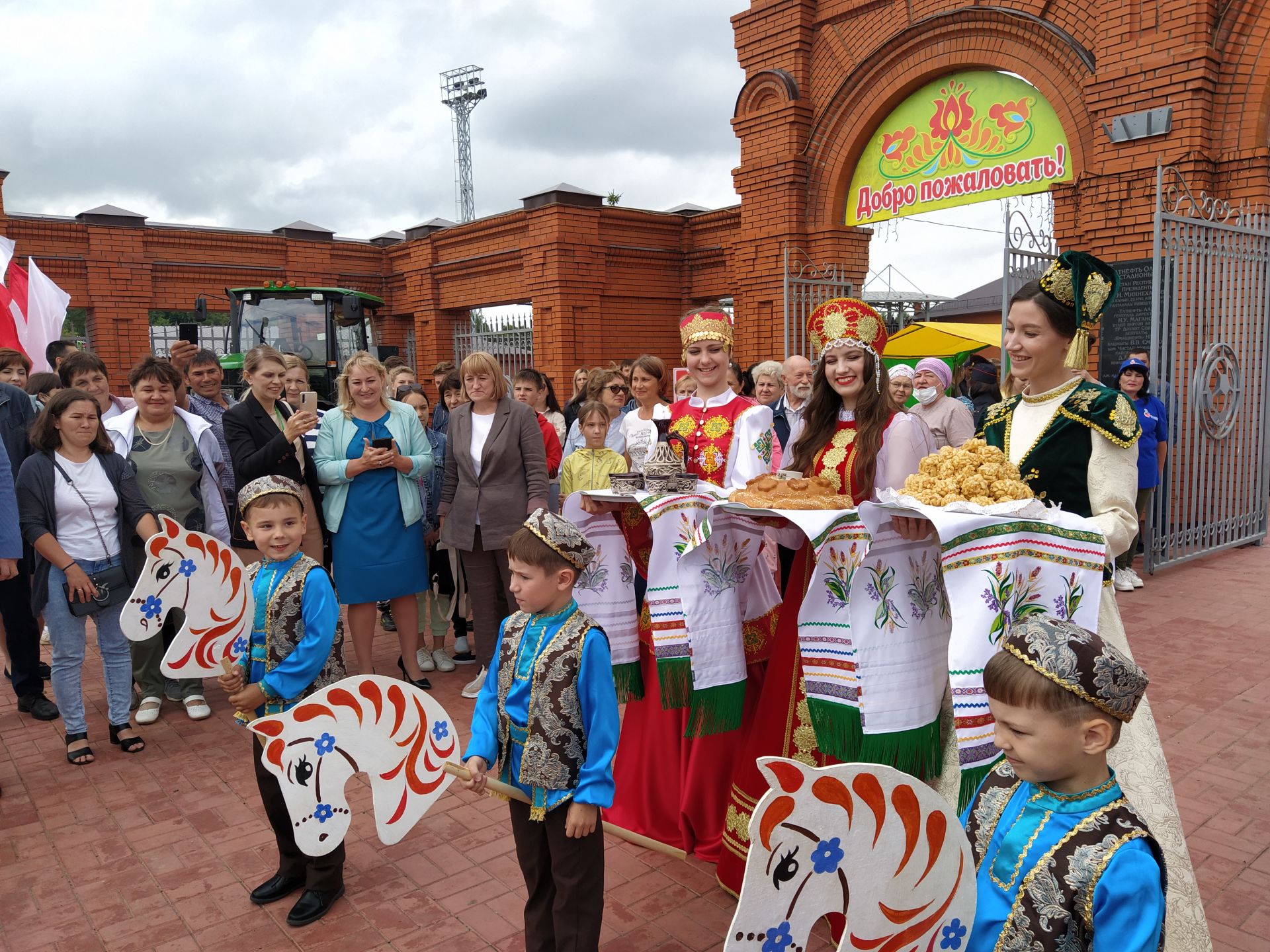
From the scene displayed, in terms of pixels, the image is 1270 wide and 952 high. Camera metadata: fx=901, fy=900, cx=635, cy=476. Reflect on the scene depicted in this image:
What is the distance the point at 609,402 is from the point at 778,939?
5.14 m

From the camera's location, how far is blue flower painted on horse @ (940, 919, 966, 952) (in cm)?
171

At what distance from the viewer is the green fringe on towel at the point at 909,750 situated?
2.62 meters

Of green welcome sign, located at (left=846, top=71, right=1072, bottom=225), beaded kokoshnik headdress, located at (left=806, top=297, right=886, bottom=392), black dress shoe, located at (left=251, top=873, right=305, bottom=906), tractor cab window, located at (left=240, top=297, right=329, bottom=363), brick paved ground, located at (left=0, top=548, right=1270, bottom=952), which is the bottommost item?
brick paved ground, located at (left=0, top=548, right=1270, bottom=952)

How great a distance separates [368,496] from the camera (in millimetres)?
5195


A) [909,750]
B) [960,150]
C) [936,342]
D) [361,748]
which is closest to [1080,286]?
[909,750]

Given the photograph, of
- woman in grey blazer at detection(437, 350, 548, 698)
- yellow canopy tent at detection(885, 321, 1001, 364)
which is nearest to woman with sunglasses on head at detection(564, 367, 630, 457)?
woman in grey blazer at detection(437, 350, 548, 698)

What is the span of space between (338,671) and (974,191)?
8642 millimetres

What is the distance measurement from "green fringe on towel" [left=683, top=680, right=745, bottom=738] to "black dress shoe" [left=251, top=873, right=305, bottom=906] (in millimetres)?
1564

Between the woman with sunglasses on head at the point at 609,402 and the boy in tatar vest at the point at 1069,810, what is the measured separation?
174 inches

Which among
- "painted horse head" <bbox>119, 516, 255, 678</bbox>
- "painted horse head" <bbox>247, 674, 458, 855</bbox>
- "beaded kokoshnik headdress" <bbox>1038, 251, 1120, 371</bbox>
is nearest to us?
"painted horse head" <bbox>247, 674, 458, 855</bbox>

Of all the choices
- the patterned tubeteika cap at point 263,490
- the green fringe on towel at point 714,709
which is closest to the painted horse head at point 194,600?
the patterned tubeteika cap at point 263,490

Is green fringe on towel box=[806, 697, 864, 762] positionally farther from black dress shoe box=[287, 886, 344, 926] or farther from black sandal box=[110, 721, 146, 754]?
black sandal box=[110, 721, 146, 754]

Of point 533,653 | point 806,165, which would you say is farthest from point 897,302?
point 533,653

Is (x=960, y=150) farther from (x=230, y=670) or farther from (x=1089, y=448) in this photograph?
(x=230, y=670)
